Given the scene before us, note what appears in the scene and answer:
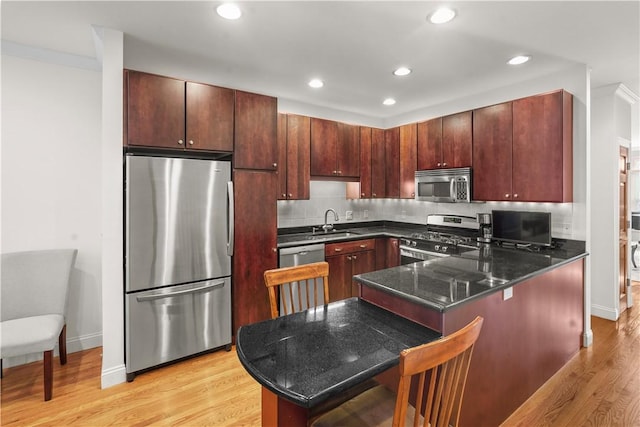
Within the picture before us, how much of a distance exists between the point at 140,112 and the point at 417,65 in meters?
2.49

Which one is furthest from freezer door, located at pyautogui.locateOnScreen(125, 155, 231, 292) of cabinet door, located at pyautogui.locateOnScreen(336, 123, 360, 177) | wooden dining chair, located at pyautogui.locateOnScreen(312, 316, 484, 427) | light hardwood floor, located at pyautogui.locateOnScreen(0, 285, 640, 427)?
wooden dining chair, located at pyautogui.locateOnScreen(312, 316, 484, 427)


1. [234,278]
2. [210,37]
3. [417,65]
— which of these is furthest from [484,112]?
[234,278]

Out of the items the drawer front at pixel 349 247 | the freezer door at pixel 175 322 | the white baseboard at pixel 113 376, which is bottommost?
the white baseboard at pixel 113 376

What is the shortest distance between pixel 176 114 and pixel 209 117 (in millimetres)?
285

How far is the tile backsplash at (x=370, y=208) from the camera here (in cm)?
350

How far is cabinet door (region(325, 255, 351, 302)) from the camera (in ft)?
12.7

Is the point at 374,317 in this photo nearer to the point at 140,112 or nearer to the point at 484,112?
the point at 140,112

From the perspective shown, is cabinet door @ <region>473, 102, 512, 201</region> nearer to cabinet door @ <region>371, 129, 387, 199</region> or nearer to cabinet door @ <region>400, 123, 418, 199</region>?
cabinet door @ <region>400, 123, 418, 199</region>

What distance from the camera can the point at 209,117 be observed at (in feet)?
9.56

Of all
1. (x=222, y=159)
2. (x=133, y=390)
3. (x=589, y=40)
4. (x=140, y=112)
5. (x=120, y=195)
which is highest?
(x=589, y=40)

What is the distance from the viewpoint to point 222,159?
329 centimetres

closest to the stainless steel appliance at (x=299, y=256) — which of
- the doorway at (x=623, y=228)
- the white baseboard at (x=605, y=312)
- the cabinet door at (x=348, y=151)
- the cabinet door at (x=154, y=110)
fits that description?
the cabinet door at (x=348, y=151)

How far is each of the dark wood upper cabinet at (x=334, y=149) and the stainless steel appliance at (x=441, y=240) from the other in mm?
1251

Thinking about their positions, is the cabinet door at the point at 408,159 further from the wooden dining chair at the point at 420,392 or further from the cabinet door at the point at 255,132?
the wooden dining chair at the point at 420,392
